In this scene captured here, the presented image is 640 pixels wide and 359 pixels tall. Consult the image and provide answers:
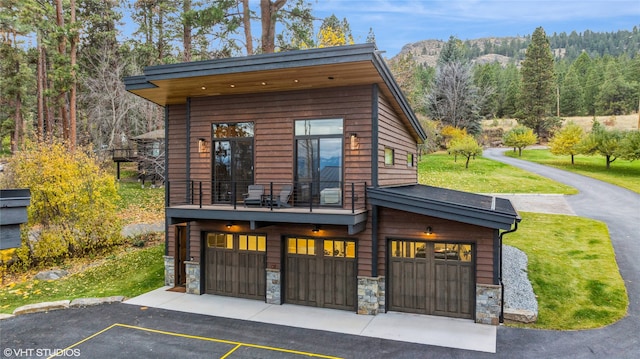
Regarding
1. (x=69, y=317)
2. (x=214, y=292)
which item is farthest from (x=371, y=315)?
(x=69, y=317)

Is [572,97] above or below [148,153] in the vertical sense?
above

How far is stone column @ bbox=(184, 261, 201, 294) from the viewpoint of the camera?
36.9 ft

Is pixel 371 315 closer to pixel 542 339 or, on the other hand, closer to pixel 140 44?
pixel 542 339

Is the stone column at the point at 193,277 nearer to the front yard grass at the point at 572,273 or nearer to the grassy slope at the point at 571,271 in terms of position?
the grassy slope at the point at 571,271

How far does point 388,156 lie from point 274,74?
409cm

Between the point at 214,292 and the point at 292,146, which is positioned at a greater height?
the point at 292,146

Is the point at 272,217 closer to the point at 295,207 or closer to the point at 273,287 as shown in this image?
the point at 295,207

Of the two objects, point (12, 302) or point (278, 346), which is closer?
point (278, 346)

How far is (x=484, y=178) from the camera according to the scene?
26.7 meters

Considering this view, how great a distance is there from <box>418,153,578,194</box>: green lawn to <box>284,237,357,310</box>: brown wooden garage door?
53.7 ft

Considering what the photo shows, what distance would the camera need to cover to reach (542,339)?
801 centimetres

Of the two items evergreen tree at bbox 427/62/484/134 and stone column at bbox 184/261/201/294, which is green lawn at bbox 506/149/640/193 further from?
A: stone column at bbox 184/261/201/294

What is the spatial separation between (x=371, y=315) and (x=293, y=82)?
6278 millimetres

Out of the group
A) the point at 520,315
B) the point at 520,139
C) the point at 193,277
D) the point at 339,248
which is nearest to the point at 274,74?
the point at 339,248
